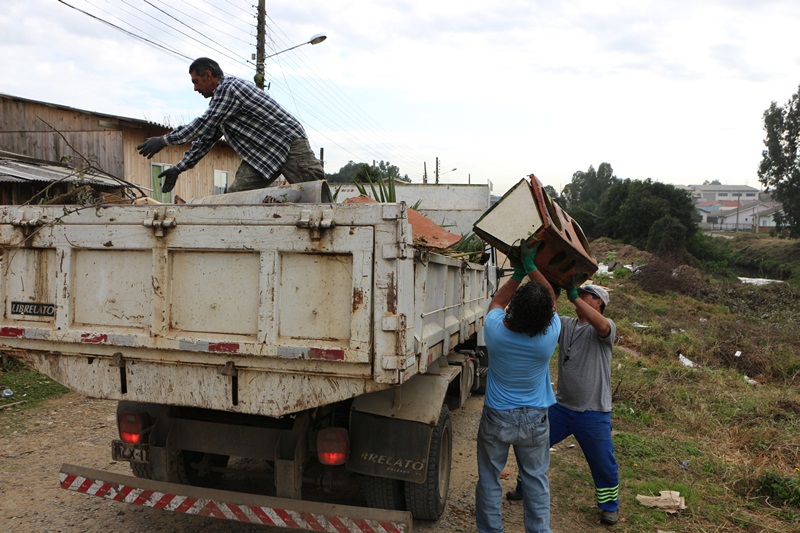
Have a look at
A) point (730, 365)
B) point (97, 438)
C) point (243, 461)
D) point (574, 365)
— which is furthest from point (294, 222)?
point (730, 365)

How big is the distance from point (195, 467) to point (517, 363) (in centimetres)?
213

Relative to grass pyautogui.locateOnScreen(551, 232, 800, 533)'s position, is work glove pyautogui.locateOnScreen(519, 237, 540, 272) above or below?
above

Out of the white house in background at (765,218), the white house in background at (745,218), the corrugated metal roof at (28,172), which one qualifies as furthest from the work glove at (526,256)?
the white house in background at (765,218)

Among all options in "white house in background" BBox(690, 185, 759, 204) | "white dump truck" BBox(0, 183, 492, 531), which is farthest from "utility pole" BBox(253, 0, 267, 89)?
"white house in background" BBox(690, 185, 759, 204)

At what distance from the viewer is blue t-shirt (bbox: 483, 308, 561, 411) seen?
3.40 meters

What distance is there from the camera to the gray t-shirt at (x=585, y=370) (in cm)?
419

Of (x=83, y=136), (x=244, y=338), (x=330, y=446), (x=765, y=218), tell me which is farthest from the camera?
(x=765, y=218)

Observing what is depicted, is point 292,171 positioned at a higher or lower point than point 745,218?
lower

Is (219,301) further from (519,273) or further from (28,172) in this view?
(28,172)

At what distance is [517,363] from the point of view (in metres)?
3.44

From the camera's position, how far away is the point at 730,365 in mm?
10133

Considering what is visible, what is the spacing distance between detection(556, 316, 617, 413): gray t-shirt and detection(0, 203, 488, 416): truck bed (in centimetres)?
131

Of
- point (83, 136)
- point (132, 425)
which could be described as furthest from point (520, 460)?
point (83, 136)

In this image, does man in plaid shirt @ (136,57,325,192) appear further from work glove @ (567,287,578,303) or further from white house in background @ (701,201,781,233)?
white house in background @ (701,201,781,233)
